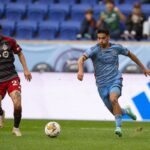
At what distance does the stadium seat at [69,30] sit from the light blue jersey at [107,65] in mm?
10514

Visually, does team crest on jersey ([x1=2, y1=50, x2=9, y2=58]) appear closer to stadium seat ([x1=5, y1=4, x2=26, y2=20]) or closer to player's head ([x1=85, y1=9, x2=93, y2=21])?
player's head ([x1=85, y1=9, x2=93, y2=21])

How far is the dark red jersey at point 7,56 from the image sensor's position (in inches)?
550

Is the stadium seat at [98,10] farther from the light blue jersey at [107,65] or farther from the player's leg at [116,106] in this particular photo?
the player's leg at [116,106]

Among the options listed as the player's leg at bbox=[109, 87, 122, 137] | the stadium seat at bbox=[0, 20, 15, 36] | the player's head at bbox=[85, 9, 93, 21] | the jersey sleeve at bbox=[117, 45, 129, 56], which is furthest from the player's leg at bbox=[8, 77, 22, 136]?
the stadium seat at bbox=[0, 20, 15, 36]

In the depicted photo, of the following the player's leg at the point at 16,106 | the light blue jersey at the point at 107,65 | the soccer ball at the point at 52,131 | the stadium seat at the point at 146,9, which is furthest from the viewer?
the stadium seat at the point at 146,9

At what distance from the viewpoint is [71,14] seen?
25.7 m

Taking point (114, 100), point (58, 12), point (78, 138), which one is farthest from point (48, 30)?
point (78, 138)

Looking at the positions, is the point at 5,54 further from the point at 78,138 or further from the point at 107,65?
the point at 78,138

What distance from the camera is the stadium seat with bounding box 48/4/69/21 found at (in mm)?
25616

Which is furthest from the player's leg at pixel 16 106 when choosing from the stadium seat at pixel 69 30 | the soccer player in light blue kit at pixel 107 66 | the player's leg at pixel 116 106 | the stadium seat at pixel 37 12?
the stadium seat at pixel 37 12

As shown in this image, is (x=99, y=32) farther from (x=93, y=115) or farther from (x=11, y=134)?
(x=93, y=115)

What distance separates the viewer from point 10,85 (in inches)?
553

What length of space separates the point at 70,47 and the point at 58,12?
3.51 metres

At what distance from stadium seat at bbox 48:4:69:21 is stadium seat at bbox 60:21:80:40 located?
72 centimetres
